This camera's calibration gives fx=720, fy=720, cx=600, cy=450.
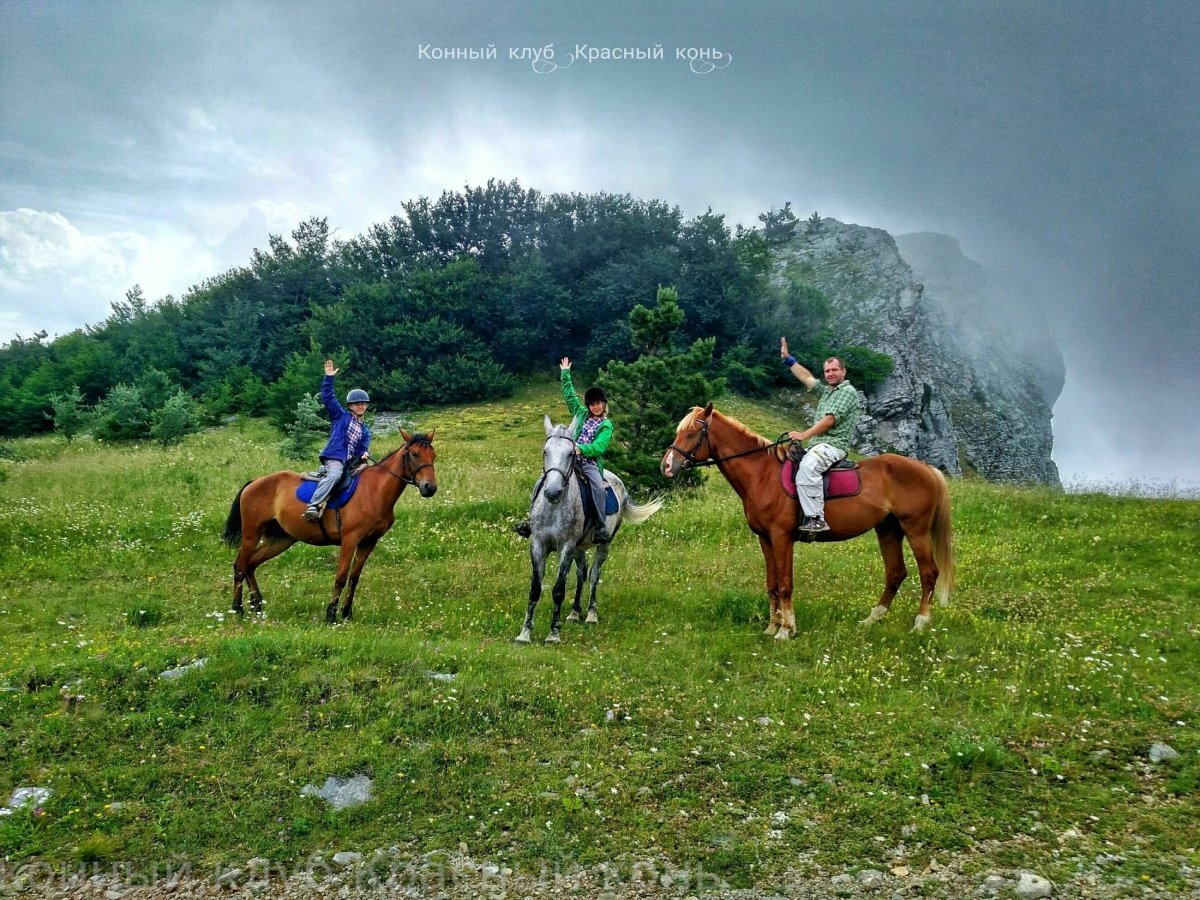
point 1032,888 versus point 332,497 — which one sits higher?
point 332,497

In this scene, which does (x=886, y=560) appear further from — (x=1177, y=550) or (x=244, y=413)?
(x=244, y=413)

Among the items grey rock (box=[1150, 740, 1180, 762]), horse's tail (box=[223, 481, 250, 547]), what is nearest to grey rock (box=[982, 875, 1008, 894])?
grey rock (box=[1150, 740, 1180, 762])

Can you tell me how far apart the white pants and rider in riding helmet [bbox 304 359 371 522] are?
22.8 feet

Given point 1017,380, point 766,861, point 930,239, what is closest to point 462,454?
point 766,861

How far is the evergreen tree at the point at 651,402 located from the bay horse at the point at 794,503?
9.17 metres

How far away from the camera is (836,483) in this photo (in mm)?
11242

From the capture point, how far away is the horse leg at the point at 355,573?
11656 mm

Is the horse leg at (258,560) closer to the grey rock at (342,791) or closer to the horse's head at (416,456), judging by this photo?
the horse's head at (416,456)

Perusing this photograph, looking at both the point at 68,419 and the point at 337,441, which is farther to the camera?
the point at 68,419

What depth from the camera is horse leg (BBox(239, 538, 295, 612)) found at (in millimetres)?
12219

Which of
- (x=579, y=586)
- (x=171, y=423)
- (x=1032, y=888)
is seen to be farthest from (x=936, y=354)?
(x=1032, y=888)

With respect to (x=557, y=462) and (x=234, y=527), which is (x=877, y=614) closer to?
(x=557, y=462)

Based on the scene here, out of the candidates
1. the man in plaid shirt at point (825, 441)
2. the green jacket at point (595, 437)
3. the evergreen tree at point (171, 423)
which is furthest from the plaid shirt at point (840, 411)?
the evergreen tree at point (171, 423)

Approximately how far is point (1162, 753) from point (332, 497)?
A: 1128 centimetres
